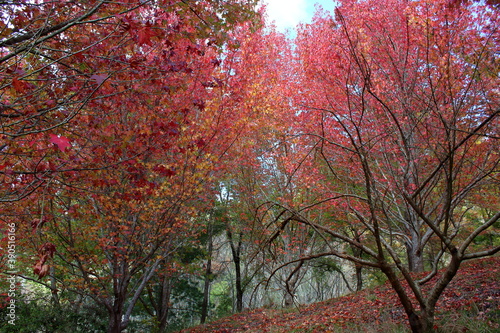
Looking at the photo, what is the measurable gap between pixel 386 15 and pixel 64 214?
920cm

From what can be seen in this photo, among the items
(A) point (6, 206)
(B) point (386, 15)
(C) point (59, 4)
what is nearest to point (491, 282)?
(B) point (386, 15)

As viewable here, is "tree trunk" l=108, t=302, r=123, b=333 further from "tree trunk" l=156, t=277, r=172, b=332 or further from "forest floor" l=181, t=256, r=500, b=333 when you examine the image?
"tree trunk" l=156, t=277, r=172, b=332

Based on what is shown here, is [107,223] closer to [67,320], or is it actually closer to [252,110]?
[67,320]

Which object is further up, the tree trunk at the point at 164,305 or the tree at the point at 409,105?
the tree at the point at 409,105

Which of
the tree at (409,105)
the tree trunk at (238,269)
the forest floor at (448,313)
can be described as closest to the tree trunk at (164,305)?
the tree trunk at (238,269)

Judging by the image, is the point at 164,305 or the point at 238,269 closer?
the point at 164,305

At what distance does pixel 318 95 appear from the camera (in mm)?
9602

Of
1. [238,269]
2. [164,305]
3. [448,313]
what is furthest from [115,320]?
[238,269]

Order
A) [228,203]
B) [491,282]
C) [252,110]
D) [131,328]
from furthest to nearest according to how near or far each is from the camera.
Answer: [228,203] → [131,328] → [252,110] → [491,282]

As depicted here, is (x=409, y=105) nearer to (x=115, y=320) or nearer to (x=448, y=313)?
(x=448, y=313)

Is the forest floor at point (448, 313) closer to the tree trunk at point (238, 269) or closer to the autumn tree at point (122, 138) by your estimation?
the autumn tree at point (122, 138)

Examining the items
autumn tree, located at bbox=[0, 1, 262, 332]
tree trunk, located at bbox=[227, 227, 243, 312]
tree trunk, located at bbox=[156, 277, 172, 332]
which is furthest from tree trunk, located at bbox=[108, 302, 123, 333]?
tree trunk, located at bbox=[227, 227, 243, 312]

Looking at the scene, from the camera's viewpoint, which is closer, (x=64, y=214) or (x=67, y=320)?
(x=64, y=214)

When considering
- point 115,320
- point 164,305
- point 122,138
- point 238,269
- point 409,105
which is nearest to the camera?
point 122,138
